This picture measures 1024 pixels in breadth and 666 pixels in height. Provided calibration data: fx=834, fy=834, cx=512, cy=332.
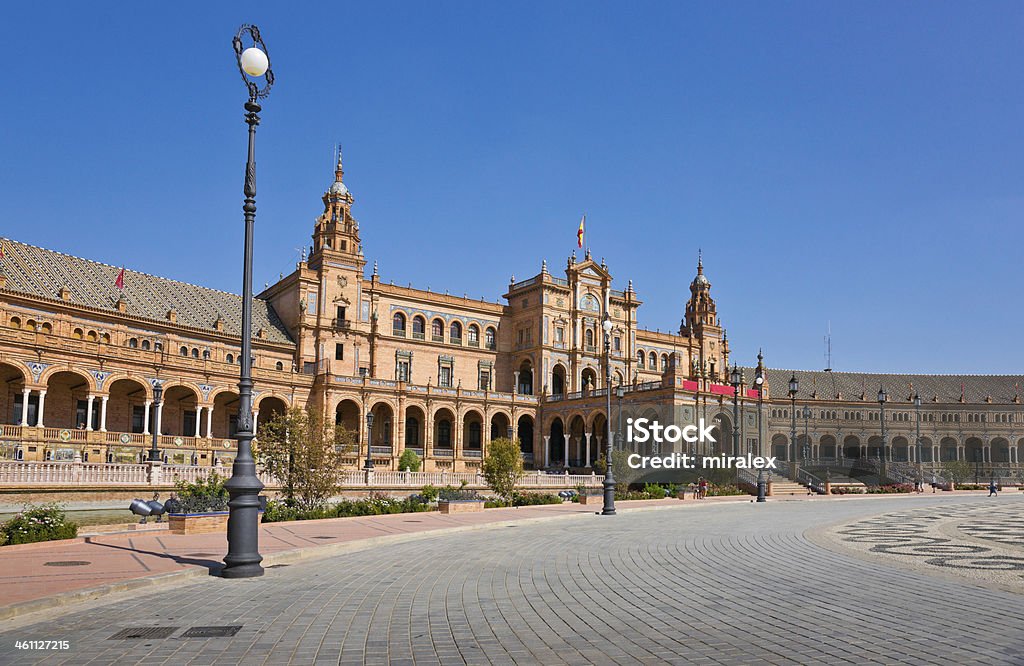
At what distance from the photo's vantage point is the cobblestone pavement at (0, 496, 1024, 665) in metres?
7.16

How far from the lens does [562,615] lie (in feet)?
29.7

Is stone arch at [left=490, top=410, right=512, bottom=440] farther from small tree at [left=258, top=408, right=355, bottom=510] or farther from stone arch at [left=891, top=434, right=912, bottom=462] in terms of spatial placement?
stone arch at [left=891, top=434, right=912, bottom=462]

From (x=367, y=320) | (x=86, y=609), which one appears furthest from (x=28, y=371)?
(x=86, y=609)

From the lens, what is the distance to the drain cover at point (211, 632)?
800cm

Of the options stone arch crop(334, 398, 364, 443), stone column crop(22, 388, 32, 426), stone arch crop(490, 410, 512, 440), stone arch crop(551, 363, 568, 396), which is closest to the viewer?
stone column crop(22, 388, 32, 426)

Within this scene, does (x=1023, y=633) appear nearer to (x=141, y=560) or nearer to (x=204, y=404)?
(x=141, y=560)

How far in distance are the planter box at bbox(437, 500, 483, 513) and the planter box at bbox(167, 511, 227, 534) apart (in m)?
10.5

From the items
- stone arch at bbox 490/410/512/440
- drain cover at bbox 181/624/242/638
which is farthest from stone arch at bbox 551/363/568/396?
drain cover at bbox 181/624/242/638

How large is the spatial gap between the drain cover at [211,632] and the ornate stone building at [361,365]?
Result: 126 feet

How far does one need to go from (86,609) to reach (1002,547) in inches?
657

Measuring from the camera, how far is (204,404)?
5359 centimetres

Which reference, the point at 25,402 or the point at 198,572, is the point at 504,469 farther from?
the point at 25,402

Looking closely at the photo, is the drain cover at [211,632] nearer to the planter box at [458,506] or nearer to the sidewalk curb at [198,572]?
the sidewalk curb at [198,572]

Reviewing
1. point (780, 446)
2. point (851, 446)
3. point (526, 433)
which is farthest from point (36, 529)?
point (851, 446)
